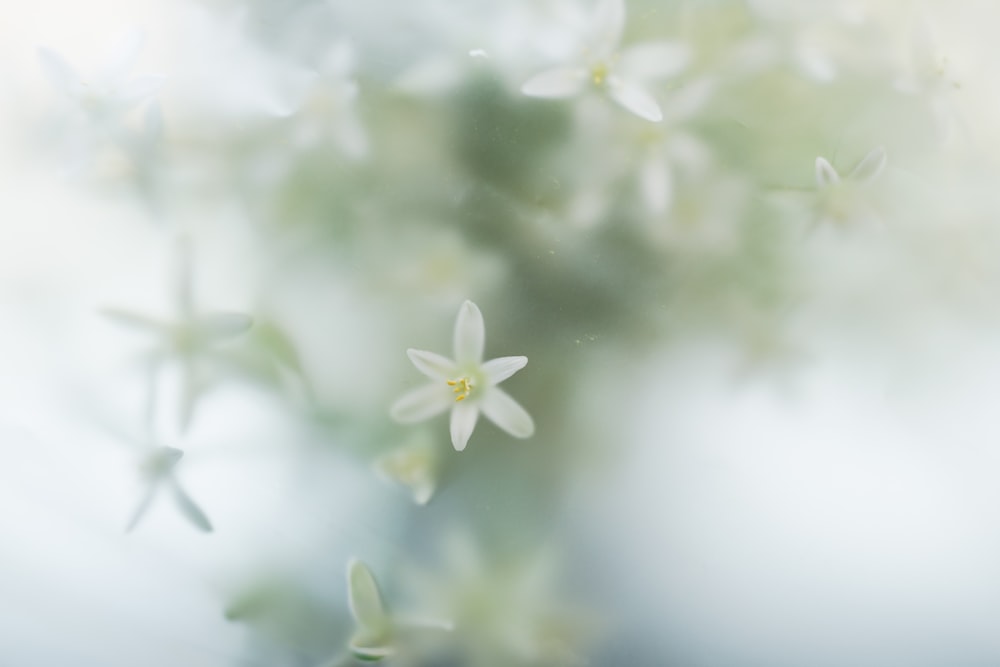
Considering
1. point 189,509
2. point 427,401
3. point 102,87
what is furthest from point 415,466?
point 102,87

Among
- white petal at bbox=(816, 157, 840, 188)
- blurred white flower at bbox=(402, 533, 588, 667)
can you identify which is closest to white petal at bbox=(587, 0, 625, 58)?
white petal at bbox=(816, 157, 840, 188)

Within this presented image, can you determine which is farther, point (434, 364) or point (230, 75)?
point (230, 75)

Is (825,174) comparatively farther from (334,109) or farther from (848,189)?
(334,109)

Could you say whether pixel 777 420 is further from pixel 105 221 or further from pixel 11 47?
pixel 11 47

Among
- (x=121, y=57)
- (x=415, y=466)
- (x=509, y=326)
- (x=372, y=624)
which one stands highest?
(x=121, y=57)

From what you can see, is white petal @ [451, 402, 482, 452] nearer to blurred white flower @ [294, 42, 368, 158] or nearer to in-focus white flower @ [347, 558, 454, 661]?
in-focus white flower @ [347, 558, 454, 661]

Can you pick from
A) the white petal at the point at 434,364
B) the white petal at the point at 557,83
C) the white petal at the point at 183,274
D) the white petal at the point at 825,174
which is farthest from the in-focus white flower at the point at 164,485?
the white petal at the point at 825,174

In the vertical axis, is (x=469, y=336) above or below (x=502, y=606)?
above
